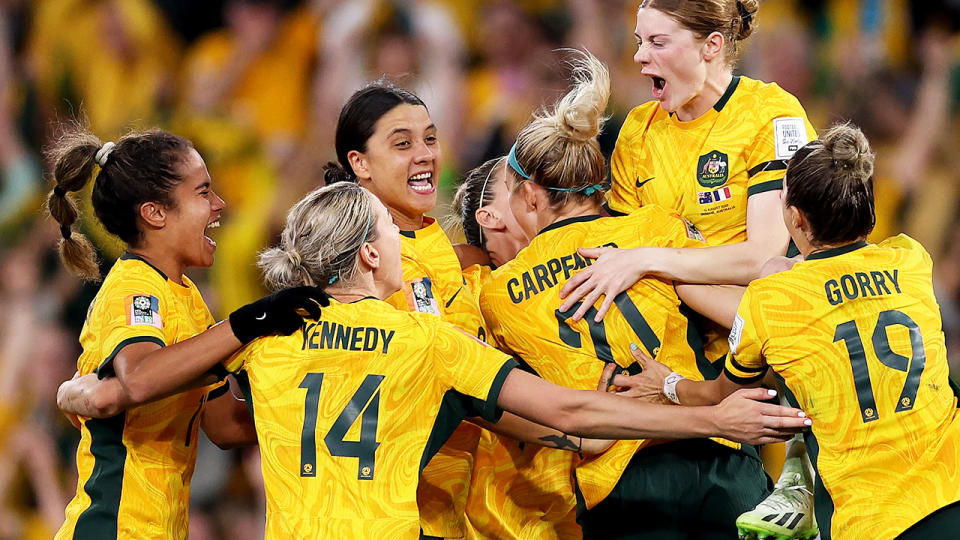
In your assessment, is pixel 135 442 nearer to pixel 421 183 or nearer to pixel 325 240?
pixel 325 240

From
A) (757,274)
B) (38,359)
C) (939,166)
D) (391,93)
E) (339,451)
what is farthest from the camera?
(38,359)

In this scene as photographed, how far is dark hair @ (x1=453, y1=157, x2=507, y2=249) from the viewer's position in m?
4.80

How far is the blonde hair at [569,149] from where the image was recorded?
4.09m

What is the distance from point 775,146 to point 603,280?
849 millimetres

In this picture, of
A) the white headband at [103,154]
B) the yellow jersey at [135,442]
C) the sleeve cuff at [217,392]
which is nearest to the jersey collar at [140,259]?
the yellow jersey at [135,442]

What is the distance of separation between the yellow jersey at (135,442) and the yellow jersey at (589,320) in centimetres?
113

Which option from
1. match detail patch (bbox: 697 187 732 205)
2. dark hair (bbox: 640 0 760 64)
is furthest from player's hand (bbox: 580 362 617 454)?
dark hair (bbox: 640 0 760 64)

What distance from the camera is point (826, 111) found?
8219mm

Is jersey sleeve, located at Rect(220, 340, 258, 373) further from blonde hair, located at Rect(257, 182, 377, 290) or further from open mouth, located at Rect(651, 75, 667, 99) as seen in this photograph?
open mouth, located at Rect(651, 75, 667, 99)

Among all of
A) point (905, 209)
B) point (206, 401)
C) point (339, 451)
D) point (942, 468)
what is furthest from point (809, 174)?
point (905, 209)

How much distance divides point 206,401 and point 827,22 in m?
5.90

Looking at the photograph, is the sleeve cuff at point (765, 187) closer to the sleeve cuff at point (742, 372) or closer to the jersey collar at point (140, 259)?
the sleeve cuff at point (742, 372)

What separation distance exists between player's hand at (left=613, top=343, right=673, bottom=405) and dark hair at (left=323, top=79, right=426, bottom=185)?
4.21ft

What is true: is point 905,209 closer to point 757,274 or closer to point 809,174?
point 757,274
